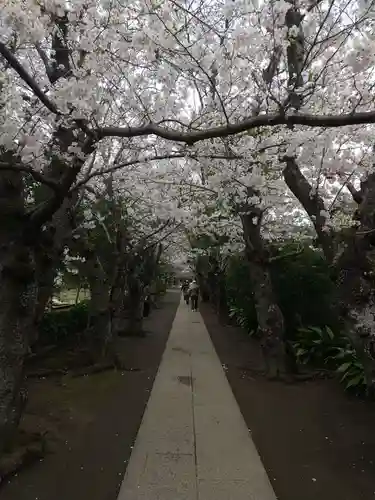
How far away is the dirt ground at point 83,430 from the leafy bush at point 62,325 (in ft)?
9.26

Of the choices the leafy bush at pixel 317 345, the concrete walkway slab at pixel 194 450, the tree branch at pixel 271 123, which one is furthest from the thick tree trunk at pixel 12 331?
the leafy bush at pixel 317 345

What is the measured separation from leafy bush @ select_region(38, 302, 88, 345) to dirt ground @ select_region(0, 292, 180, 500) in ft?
9.26

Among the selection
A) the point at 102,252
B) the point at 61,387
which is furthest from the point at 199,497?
the point at 102,252

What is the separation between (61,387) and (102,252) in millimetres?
5618

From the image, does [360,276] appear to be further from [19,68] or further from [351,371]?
[19,68]

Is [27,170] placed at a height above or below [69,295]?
above

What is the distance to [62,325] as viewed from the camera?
43.3 feet

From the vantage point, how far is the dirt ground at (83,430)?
456cm

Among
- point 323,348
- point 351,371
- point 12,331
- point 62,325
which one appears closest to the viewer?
point 12,331

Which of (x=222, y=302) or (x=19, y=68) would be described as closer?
(x=19, y=68)

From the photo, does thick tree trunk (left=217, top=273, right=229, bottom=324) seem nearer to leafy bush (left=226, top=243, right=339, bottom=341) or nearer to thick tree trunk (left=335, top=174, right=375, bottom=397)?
leafy bush (left=226, top=243, right=339, bottom=341)

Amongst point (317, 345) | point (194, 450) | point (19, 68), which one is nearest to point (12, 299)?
point (19, 68)

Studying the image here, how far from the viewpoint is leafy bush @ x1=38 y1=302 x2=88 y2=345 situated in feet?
41.0

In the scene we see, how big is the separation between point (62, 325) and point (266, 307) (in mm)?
6254
